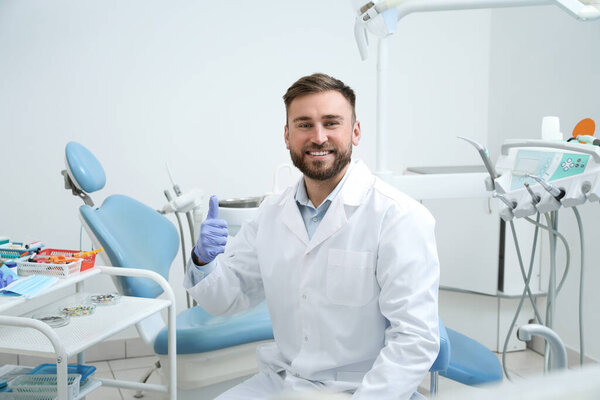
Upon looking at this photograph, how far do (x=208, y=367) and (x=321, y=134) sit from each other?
933mm

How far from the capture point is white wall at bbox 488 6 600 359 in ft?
8.38

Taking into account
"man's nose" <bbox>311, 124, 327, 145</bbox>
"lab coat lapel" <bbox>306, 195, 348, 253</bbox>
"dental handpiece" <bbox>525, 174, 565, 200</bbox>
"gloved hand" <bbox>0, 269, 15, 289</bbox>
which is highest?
"man's nose" <bbox>311, 124, 327, 145</bbox>

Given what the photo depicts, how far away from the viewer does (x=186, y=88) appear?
2.92 m

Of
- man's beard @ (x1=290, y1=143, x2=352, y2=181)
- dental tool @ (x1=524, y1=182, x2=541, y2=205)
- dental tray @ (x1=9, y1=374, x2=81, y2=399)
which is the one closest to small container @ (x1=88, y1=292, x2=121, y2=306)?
dental tray @ (x1=9, y1=374, x2=81, y2=399)

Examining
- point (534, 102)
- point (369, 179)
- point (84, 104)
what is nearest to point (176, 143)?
point (84, 104)

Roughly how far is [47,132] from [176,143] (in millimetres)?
609

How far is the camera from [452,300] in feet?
9.78

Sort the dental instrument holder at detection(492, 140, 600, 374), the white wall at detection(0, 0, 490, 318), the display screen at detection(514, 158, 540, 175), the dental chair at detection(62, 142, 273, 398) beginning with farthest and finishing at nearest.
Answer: the white wall at detection(0, 0, 490, 318), the dental chair at detection(62, 142, 273, 398), the display screen at detection(514, 158, 540, 175), the dental instrument holder at detection(492, 140, 600, 374)

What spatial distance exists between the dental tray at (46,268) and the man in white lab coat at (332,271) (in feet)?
1.37

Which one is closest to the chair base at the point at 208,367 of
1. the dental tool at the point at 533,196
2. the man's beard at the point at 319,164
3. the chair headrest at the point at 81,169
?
the chair headrest at the point at 81,169

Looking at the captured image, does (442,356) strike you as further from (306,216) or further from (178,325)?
(178,325)

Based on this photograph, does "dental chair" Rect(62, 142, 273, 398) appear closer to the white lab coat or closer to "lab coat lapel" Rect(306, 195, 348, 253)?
the white lab coat

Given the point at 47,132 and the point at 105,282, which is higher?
the point at 47,132

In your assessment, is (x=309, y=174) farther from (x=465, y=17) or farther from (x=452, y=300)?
(x=465, y=17)
